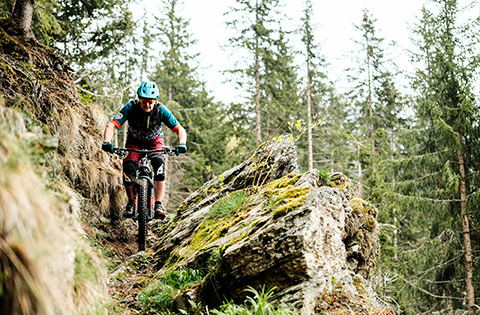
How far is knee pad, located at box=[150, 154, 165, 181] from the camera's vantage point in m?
5.96

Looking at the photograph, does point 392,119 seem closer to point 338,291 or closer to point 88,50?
point 88,50

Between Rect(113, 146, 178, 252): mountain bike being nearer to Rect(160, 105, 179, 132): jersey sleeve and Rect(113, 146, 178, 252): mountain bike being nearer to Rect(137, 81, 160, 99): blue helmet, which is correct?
Rect(160, 105, 179, 132): jersey sleeve

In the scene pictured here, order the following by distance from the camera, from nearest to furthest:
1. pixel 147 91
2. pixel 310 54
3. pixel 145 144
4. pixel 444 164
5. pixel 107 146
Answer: pixel 107 146 < pixel 147 91 < pixel 145 144 < pixel 444 164 < pixel 310 54

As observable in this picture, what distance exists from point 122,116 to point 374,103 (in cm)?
2130

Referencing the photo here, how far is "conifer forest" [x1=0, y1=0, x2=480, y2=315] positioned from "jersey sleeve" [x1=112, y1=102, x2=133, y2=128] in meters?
1.62

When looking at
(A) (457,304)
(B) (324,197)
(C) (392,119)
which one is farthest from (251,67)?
(B) (324,197)

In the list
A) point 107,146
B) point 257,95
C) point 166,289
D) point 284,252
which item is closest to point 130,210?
point 107,146

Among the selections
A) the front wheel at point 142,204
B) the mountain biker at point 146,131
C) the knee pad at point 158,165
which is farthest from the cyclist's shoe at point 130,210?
the knee pad at point 158,165

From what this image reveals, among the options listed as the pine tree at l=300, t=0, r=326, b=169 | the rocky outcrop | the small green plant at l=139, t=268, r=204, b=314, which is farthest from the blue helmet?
the pine tree at l=300, t=0, r=326, b=169

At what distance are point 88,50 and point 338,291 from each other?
10.2 metres

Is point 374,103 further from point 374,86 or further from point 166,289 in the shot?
point 166,289

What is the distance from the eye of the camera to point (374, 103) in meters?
23.9

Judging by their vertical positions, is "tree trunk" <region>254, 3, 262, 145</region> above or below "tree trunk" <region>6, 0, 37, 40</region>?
above

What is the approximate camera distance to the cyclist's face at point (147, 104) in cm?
574
